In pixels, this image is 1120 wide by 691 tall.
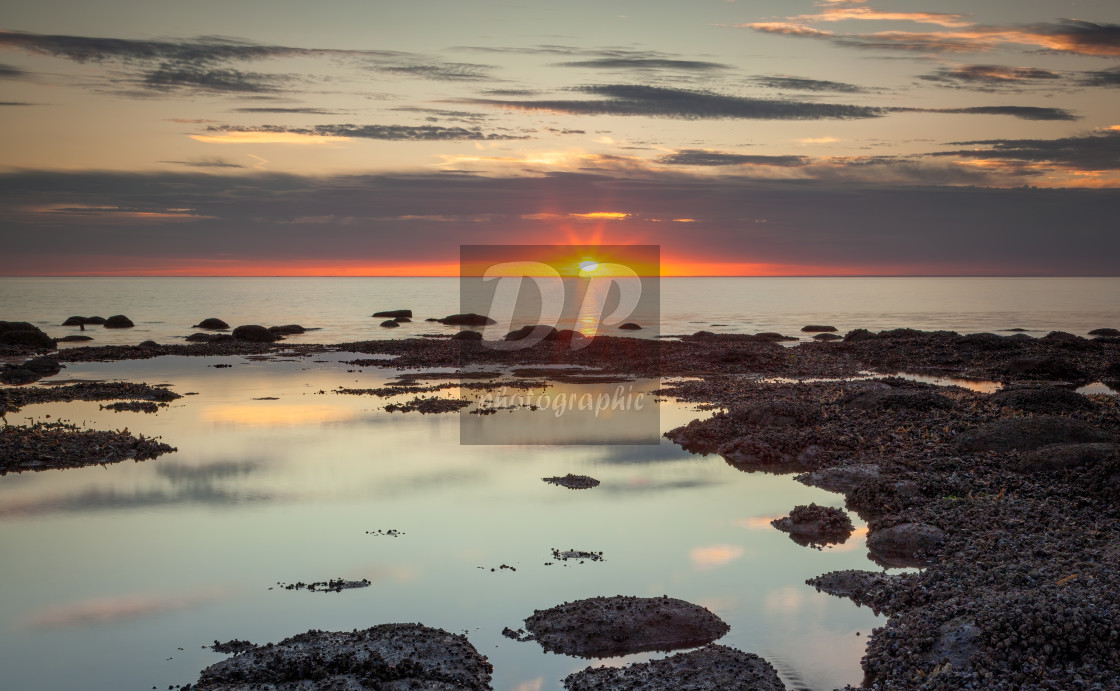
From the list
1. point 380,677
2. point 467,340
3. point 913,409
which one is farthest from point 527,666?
point 467,340

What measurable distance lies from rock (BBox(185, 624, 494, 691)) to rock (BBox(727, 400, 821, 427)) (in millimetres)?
17626

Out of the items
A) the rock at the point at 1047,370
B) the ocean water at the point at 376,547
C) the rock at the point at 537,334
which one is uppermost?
the rock at the point at 537,334

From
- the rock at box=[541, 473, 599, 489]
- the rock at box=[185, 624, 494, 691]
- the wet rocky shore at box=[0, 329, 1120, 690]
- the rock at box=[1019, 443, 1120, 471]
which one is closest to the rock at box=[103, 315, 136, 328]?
the wet rocky shore at box=[0, 329, 1120, 690]

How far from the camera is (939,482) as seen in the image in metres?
19.6

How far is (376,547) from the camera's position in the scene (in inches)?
661

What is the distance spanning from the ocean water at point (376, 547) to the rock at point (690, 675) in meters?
0.46

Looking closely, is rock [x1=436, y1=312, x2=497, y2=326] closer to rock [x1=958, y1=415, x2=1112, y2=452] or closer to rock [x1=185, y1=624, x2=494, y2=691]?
rock [x1=958, y1=415, x2=1112, y2=452]

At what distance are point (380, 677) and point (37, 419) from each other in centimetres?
2652

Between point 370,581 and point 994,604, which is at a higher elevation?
point 994,604

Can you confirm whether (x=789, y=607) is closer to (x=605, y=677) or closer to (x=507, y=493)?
(x=605, y=677)

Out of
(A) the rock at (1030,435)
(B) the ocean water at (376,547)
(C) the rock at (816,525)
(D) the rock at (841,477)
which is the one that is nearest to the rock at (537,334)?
(B) the ocean water at (376,547)

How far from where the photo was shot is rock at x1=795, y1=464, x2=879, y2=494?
69.7 ft

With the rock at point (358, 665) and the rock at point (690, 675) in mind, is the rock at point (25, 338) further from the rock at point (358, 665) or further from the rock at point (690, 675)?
the rock at point (690, 675)

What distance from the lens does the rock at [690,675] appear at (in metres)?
10.4
